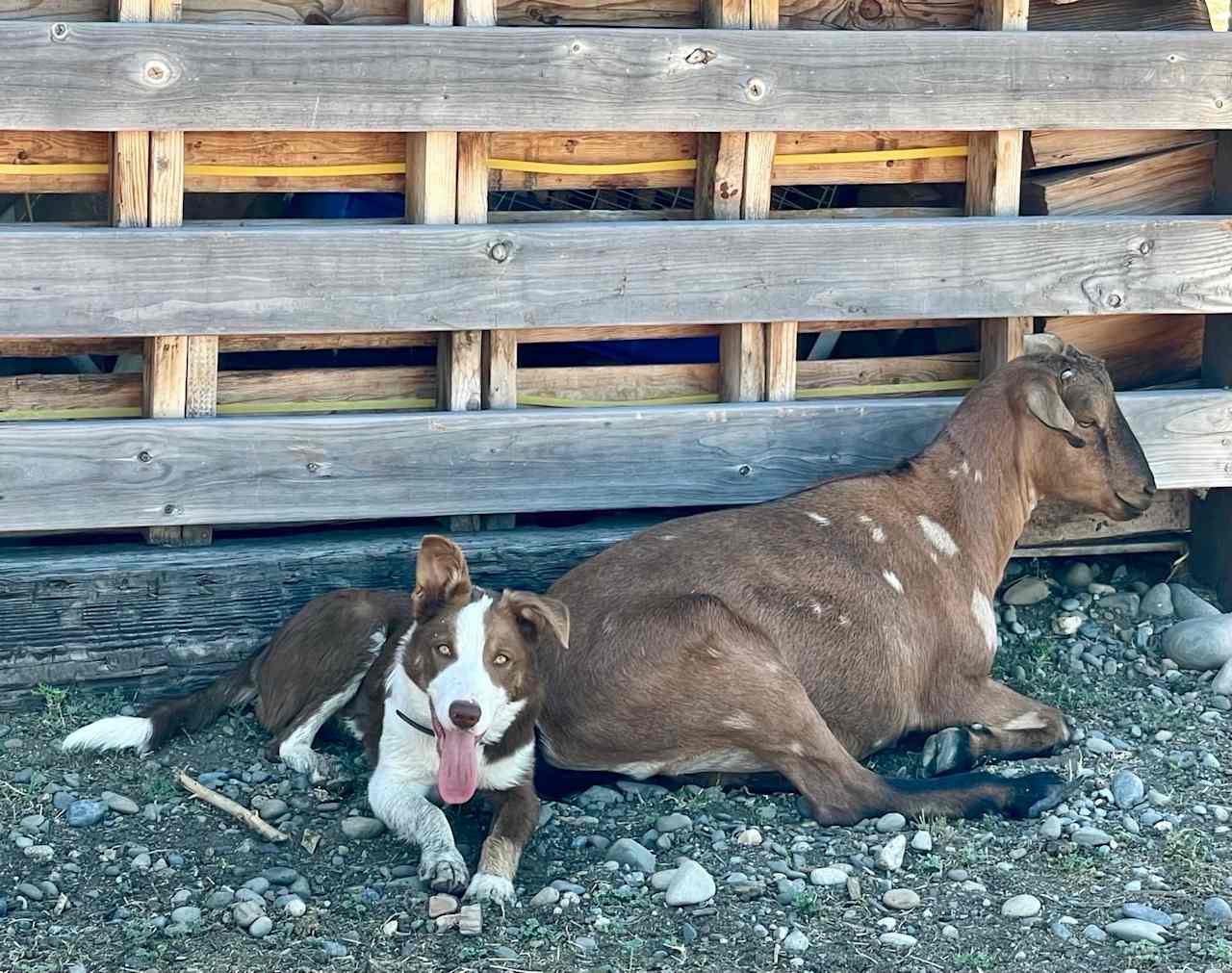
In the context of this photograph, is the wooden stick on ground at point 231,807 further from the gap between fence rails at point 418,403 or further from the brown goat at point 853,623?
the gap between fence rails at point 418,403

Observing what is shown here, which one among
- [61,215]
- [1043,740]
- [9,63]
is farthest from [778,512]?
[61,215]

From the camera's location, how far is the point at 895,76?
628cm

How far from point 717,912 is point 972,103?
326 centimetres

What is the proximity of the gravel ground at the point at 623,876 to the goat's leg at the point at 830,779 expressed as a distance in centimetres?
8

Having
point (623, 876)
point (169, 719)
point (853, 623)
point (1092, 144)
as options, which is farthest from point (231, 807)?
point (1092, 144)

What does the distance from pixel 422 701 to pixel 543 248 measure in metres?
1.75

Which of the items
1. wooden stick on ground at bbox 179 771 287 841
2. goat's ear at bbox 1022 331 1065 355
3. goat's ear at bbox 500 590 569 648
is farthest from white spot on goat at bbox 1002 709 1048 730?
wooden stick on ground at bbox 179 771 287 841

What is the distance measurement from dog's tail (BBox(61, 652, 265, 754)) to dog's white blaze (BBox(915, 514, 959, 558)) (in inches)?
95.1

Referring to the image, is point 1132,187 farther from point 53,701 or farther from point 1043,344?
point 53,701

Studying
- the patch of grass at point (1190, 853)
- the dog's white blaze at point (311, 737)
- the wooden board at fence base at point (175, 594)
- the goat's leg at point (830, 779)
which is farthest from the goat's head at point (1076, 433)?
the dog's white blaze at point (311, 737)

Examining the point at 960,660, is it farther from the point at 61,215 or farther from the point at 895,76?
the point at 61,215

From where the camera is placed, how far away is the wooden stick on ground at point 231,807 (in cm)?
512

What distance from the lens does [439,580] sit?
5.29 meters

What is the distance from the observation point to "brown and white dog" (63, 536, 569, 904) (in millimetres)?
4980
